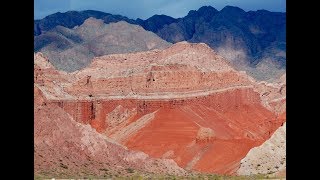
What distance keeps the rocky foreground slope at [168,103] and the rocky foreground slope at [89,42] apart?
120 feet

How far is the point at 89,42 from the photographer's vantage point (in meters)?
120

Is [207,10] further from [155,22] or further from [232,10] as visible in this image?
[155,22]

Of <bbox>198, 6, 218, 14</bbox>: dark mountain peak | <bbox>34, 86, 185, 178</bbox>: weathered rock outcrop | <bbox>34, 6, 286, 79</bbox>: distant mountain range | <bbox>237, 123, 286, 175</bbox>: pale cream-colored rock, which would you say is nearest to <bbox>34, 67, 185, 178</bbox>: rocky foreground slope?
<bbox>34, 86, 185, 178</bbox>: weathered rock outcrop

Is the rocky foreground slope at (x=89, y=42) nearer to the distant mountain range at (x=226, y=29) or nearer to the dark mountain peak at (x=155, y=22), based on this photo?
the distant mountain range at (x=226, y=29)

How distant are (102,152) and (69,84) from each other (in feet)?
98.8

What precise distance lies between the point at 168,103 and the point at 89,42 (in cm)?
6688

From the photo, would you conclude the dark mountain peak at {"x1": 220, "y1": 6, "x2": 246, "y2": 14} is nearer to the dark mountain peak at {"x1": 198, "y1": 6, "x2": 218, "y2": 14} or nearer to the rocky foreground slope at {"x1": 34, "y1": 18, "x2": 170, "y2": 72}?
the dark mountain peak at {"x1": 198, "y1": 6, "x2": 218, "y2": 14}

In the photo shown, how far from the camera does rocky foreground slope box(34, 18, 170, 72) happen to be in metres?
107

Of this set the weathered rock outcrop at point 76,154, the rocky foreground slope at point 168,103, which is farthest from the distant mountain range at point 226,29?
the weathered rock outcrop at point 76,154

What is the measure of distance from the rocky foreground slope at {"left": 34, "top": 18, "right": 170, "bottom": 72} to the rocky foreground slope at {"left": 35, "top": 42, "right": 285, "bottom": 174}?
120ft

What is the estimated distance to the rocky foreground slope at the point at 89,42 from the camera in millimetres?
106625

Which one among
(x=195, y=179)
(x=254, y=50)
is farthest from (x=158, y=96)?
(x=254, y=50)
